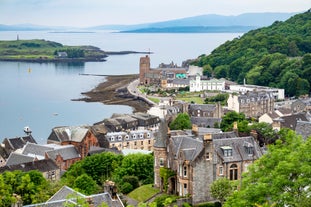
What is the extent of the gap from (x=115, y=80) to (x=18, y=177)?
13168cm

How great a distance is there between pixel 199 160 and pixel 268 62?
113307 mm

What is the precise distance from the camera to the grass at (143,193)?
143ft

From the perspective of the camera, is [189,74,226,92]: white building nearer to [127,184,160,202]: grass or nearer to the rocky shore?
the rocky shore

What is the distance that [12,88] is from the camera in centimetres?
15900

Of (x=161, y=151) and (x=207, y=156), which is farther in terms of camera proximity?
(x=161, y=151)

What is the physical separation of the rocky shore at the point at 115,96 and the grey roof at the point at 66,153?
4787 centimetres

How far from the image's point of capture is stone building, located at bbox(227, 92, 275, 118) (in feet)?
319

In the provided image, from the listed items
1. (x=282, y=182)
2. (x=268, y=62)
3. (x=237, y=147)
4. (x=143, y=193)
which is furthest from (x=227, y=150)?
(x=268, y=62)

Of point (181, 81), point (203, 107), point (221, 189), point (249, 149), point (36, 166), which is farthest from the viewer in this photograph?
point (181, 81)

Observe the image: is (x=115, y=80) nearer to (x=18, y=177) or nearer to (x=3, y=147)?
(x=3, y=147)

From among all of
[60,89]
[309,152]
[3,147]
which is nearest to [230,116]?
[3,147]

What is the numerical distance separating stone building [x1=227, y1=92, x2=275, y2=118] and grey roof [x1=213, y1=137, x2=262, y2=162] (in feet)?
173

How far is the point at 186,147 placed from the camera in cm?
4238

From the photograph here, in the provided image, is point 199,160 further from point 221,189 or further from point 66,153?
point 66,153
